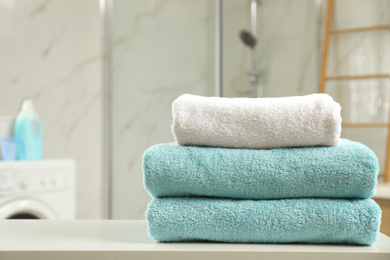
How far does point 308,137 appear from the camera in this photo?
2.06ft

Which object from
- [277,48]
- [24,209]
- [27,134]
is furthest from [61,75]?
[277,48]

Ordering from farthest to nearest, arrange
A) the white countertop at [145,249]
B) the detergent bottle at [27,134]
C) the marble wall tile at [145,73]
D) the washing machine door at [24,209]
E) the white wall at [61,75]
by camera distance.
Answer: the marble wall tile at [145,73], the white wall at [61,75], the detergent bottle at [27,134], the washing machine door at [24,209], the white countertop at [145,249]

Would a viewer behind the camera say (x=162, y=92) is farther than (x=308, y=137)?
Yes

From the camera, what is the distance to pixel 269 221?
24.0 inches

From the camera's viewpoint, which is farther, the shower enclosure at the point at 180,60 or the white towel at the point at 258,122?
the shower enclosure at the point at 180,60

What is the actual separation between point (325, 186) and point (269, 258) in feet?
0.37

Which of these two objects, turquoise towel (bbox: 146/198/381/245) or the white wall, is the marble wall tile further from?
turquoise towel (bbox: 146/198/381/245)

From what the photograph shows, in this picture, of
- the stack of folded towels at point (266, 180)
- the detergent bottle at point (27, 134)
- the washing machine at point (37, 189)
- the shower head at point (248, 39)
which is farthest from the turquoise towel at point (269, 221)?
the shower head at point (248, 39)

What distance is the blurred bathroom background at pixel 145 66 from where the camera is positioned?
239 centimetres

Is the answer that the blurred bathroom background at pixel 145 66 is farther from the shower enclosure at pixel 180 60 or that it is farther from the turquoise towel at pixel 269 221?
the turquoise towel at pixel 269 221

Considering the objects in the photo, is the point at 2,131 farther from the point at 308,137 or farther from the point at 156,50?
the point at 308,137

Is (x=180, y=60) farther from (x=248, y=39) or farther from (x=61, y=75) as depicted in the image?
(x=61, y=75)

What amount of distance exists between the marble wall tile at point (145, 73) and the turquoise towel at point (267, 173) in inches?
79.6

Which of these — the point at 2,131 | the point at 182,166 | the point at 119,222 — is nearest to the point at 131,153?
the point at 2,131
